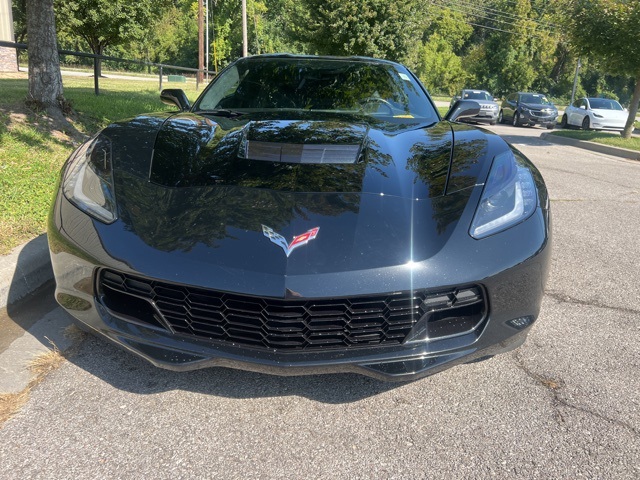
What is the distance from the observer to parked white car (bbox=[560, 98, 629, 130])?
1844cm

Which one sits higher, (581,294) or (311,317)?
(311,317)

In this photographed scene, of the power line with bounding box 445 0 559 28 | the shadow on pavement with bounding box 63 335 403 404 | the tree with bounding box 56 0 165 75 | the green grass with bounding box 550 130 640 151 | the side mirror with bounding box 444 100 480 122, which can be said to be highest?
the power line with bounding box 445 0 559 28

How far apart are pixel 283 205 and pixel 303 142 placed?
23.5 inches

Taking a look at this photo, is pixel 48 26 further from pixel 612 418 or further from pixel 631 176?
pixel 631 176

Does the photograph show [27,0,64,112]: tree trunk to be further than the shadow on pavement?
Yes

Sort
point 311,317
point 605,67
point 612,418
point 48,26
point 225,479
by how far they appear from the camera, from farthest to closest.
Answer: point 605,67 → point 48,26 → point 612,418 → point 311,317 → point 225,479

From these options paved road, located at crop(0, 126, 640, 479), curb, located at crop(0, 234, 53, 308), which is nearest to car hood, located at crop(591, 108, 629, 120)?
paved road, located at crop(0, 126, 640, 479)

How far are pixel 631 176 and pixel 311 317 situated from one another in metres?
8.62

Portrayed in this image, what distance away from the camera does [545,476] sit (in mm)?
1718

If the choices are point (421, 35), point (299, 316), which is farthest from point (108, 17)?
point (299, 316)

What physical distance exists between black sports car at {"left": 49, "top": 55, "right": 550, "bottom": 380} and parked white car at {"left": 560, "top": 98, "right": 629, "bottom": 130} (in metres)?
18.9

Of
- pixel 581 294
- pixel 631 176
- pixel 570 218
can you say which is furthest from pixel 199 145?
pixel 631 176

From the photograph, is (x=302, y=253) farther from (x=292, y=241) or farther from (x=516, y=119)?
(x=516, y=119)

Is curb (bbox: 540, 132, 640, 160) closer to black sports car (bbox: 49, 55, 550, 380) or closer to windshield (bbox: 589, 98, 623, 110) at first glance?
windshield (bbox: 589, 98, 623, 110)
